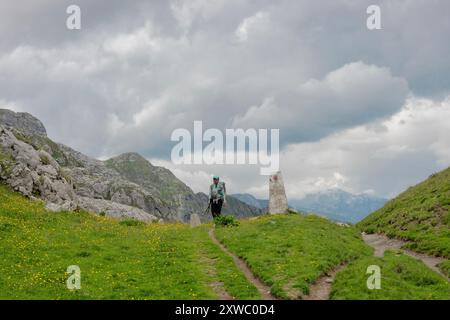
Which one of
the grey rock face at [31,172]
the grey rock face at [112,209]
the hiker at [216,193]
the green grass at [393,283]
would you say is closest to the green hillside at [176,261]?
the green grass at [393,283]

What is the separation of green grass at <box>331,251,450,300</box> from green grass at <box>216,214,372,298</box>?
1672 millimetres

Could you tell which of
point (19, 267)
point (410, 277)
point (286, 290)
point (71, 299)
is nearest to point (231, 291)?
point (286, 290)

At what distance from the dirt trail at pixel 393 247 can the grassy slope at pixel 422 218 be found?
619 mm

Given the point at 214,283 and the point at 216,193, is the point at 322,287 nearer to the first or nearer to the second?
the point at 214,283

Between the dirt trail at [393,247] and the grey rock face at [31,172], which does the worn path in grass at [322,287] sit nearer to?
the dirt trail at [393,247]

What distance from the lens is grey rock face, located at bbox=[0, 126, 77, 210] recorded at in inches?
2041

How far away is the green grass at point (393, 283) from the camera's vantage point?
21.9 meters

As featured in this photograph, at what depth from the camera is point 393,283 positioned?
23812mm

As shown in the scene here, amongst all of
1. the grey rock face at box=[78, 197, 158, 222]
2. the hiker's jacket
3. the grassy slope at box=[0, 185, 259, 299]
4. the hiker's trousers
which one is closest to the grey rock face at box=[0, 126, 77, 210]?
the grassy slope at box=[0, 185, 259, 299]

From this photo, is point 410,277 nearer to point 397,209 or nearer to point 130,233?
point 130,233

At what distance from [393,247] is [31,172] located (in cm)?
4227

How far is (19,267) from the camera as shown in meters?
26.2

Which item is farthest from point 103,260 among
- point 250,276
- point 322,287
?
point 322,287

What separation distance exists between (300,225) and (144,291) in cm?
2288
